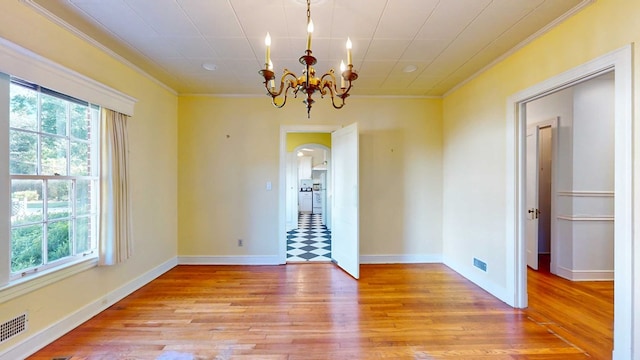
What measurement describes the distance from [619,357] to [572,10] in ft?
8.17

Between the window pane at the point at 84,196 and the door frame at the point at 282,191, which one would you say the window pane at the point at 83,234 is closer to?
the window pane at the point at 84,196

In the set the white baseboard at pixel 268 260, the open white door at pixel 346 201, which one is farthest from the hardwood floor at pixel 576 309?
the open white door at pixel 346 201

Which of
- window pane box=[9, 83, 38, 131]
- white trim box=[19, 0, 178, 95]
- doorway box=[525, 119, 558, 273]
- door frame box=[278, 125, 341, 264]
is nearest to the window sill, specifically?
window pane box=[9, 83, 38, 131]

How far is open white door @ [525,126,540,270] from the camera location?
12.3 ft

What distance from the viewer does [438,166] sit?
163 inches

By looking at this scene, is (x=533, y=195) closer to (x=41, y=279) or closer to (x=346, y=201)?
(x=346, y=201)

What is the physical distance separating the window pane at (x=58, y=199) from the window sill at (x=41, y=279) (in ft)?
1.45

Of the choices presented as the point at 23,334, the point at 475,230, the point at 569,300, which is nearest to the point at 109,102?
the point at 23,334

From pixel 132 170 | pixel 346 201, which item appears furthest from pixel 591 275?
pixel 132 170

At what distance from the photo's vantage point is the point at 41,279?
2.03 meters

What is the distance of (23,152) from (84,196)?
25.1 inches

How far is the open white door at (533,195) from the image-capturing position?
147 inches

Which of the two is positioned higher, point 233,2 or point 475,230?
point 233,2

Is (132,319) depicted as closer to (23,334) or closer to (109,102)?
(23,334)
